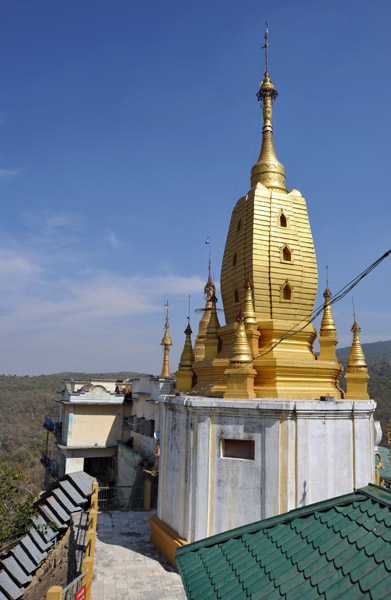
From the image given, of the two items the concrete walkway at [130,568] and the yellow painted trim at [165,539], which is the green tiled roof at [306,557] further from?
the yellow painted trim at [165,539]

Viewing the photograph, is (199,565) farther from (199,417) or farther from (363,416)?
(363,416)

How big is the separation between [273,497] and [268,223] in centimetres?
939

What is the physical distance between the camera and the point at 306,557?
5.20m

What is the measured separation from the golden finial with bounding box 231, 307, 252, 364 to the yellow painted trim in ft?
16.8

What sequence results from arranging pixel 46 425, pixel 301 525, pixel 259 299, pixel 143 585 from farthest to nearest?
pixel 46 425 → pixel 259 299 → pixel 143 585 → pixel 301 525

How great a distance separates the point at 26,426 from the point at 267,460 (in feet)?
193

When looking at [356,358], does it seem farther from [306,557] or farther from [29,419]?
[29,419]

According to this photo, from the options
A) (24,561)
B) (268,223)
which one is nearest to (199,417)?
(268,223)

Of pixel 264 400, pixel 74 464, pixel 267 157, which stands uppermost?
pixel 267 157

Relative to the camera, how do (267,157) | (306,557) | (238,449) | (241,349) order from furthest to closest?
1. (267,157)
2. (241,349)
3. (238,449)
4. (306,557)

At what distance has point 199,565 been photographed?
6.30m

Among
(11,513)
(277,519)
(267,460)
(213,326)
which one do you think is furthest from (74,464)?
(277,519)

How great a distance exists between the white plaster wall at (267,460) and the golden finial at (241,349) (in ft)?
6.30

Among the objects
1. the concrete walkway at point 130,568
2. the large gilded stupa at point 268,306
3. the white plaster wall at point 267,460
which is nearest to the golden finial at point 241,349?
the large gilded stupa at point 268,306
